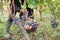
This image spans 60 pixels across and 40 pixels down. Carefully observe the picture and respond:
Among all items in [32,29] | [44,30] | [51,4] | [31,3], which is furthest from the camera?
[44,30]

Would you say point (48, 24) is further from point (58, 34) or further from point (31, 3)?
point (31, 3)

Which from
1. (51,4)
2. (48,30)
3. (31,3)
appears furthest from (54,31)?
(31,3)

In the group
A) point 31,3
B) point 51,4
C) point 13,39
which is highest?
point 31,3

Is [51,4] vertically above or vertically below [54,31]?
above

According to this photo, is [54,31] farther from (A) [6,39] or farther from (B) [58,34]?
(A) [6,39]

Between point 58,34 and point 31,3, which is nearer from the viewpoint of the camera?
point 31,3

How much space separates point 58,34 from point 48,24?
450 millimetres

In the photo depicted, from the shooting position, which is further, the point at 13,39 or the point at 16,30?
the point at 16,30

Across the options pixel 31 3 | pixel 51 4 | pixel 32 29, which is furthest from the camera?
pixel 32 29

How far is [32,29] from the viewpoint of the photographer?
12.4 feet

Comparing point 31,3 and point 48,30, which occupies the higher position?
point 31,3

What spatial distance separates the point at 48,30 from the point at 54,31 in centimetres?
13

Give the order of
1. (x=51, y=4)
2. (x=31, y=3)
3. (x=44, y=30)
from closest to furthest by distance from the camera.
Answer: (x=31, y=3) → (x=51, y=4) → (x=44, y=30)

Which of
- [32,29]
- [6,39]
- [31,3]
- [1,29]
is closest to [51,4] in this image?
[31,3]
